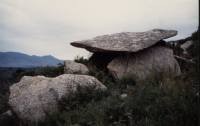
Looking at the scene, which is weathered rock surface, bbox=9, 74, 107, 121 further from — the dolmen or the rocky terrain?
the dolmen

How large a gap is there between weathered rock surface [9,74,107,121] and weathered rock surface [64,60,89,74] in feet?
5.69

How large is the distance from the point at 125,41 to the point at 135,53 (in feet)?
1.89

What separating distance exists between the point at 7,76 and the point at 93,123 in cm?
812

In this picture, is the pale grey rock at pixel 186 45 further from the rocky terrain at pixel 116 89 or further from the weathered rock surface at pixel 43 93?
the weathered rock surface at pixel 43 93

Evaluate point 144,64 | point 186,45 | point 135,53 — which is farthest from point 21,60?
point 144,64

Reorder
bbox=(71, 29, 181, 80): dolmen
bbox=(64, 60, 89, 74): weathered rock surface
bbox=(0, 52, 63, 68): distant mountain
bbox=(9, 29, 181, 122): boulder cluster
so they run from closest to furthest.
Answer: bbox=(9, 29, 181, 122): boulder cluster
bbox=(71, 29, 181, 80): dolmen
bbox=(64, 60, 89, 74): weathered rock surface
bbox=(0, 52, 63, 68): distant mountain

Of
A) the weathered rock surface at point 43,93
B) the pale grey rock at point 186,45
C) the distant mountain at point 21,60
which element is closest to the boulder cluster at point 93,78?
the weathered rock surface at point 43,93

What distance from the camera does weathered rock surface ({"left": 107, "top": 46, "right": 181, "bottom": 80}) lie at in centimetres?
1309

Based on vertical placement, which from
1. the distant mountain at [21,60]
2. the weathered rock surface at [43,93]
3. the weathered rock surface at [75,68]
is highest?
the weathered rock surface at [75,68]

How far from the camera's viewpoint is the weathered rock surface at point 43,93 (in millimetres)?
10742

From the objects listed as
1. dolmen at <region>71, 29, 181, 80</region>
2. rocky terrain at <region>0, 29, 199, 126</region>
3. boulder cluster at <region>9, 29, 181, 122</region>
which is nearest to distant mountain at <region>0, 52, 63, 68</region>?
rocky terrain at <region>0, 29, 199, 126</region>

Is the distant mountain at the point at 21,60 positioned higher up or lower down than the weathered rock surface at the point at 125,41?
lower down

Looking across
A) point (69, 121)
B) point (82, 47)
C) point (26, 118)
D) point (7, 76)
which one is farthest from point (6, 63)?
point (69, 121)

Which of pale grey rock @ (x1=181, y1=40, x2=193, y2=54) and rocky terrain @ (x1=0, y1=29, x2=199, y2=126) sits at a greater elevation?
pale grey rock @ (x1=181, y1=40, x2=193, y2=54)
